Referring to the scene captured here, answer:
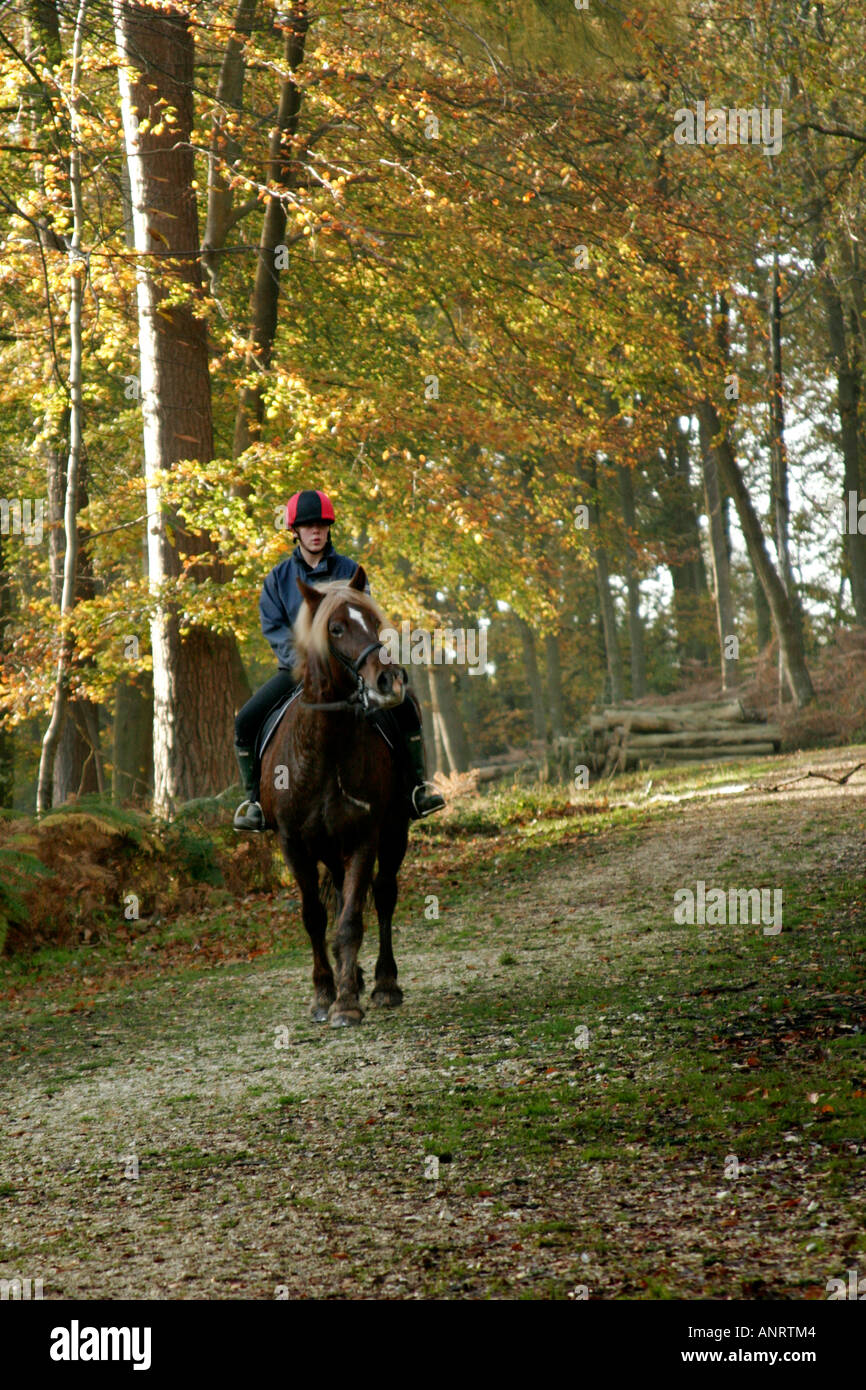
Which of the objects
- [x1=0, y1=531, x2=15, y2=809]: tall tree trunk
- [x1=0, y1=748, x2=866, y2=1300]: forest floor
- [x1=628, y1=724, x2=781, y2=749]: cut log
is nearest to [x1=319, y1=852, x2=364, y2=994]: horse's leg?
[x1=0, y1=748, x2=866, y2=1300]: forest floor

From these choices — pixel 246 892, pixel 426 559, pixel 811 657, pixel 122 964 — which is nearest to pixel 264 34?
pixel 426 559

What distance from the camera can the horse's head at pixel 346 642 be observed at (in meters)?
6.88

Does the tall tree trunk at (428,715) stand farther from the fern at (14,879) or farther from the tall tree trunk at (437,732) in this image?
the fern at (14,879)

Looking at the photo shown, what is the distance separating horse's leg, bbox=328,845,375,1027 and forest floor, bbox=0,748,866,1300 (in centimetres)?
21

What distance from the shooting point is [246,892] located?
14.6 metres

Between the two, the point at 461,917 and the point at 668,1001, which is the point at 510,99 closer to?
the point at 461,917

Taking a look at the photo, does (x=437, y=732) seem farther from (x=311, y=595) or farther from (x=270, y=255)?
(x=311, y=595)

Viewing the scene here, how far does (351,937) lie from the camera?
7590mm

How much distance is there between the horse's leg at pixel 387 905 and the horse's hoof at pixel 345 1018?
19.2 inches

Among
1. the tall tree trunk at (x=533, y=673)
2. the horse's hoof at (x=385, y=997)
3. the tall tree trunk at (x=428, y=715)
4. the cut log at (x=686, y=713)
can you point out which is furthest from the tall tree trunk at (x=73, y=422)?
the tall tree trunk at (x=533, y=673)

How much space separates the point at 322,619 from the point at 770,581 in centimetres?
1928

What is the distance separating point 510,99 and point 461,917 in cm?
1129

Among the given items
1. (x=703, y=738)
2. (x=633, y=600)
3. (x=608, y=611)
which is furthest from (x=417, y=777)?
(x=633, y=600)

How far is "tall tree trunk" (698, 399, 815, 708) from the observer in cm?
2441
